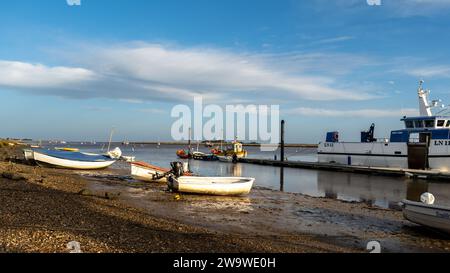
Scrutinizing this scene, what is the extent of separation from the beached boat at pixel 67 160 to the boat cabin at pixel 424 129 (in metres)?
31.1

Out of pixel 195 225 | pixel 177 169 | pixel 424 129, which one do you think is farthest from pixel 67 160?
pixel 424 129

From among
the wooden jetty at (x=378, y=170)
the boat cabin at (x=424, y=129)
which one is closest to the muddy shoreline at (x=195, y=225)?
the wooden jetty at (x=378, y=170)

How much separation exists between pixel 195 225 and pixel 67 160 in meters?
26.0

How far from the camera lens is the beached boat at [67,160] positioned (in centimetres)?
3534

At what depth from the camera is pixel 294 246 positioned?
1095 centimetres

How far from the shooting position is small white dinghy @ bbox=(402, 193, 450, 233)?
13.4 m

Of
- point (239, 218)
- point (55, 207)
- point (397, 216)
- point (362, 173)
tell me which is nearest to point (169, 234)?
point (55, 207)

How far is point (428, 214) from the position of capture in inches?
552

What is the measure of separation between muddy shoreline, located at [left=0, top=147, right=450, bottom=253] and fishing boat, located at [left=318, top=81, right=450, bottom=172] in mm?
20991

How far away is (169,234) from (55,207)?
4750 mm

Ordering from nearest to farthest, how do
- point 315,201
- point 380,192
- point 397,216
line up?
point 397,216 < point 315,201 < point 380,192

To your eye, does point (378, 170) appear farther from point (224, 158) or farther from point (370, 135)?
point (224, 158)

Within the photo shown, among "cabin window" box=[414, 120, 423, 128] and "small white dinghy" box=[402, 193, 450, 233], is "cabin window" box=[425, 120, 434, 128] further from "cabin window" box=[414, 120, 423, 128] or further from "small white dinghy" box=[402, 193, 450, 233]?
"small white dinghy" box=[402, 193, 450, 233]
